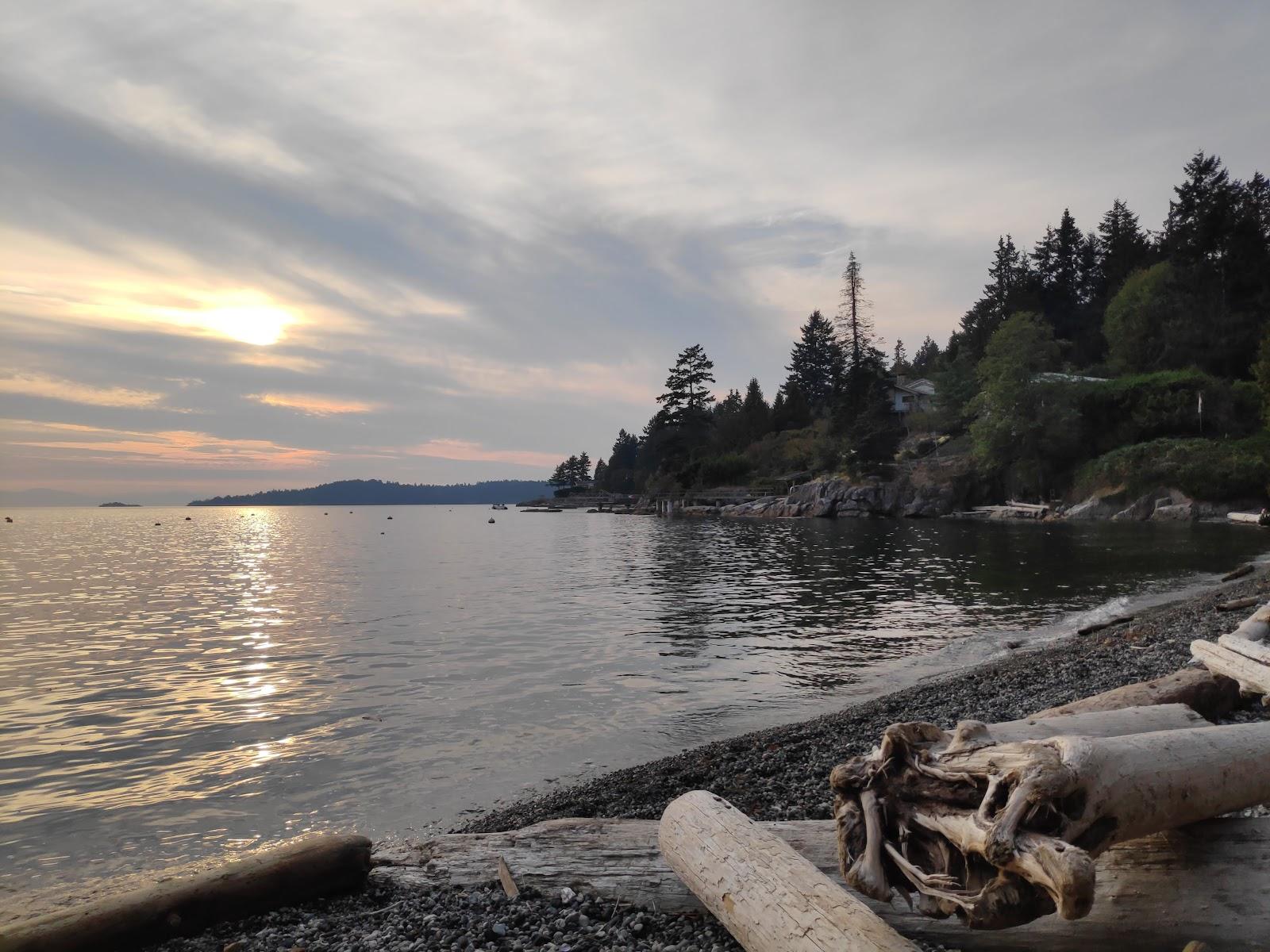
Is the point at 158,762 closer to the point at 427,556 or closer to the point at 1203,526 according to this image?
the point at 427,556

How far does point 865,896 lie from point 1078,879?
1.48m

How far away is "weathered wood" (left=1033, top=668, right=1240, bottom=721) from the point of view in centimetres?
654

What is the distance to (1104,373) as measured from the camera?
72000 millimetres

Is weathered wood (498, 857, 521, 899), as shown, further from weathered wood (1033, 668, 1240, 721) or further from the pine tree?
the pine tree

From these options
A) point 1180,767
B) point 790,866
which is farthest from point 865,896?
point 1180,767

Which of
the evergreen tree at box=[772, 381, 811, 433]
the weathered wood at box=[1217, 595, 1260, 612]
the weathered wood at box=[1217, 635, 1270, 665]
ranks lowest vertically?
the weathered wood at box=[1217, 595, 1260, 612]

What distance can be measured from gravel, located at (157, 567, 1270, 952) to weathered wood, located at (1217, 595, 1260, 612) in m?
0.39

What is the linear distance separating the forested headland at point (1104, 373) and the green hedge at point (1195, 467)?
11 cm

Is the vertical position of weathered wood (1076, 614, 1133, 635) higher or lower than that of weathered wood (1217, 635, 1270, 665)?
lower

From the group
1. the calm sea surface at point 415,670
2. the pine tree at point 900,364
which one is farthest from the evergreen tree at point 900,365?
the calm sea surface at point 415,670

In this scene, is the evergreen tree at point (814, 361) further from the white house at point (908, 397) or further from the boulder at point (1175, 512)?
the boulder at point (1175, 512)

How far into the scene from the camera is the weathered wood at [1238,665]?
8117mm

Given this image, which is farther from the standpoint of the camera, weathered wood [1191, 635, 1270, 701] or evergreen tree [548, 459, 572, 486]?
evergreen tree [548, 459, 572, 486]

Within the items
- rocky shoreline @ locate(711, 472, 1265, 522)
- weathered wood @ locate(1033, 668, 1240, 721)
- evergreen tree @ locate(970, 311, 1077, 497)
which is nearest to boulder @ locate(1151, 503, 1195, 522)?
rocky shoreline @ locate(711, 472, 1265, 522)
